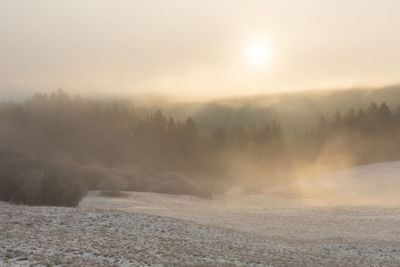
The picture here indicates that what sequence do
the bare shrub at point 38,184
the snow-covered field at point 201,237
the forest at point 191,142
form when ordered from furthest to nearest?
1. the forest at point 191,142
2. the bare shrub at point 38,184
3. the snow-covered field at point 201,237

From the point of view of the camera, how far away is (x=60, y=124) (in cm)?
7056

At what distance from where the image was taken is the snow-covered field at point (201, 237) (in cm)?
1221

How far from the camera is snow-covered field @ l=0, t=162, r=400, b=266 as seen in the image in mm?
12211

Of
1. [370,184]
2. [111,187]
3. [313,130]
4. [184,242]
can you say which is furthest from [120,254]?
[313,130]

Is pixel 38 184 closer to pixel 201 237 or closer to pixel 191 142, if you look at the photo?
pixel 201 237

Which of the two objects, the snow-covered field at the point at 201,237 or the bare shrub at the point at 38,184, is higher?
the bare shrub at the point at 38,184

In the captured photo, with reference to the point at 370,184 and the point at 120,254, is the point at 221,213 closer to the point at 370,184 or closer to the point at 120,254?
the point at 120,254

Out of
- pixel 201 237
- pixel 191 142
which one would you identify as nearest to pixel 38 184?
pixel 201 237

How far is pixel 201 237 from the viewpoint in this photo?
55.7ft

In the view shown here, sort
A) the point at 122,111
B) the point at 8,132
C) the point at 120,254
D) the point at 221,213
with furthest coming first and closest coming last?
1. the point at 122,111
2. the point at 8,132
3. the point at 221,213
4. the point at 120,254

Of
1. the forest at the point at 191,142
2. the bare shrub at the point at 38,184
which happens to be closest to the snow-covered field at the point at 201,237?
the bare shrub at the point at 38,184

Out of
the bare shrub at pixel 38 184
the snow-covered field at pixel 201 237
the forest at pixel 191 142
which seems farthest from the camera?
the forest at pixel 191 142

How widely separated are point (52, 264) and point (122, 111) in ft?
218

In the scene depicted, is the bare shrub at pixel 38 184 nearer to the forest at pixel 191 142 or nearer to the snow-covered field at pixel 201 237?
the snow-covered field at pixel 201 237
